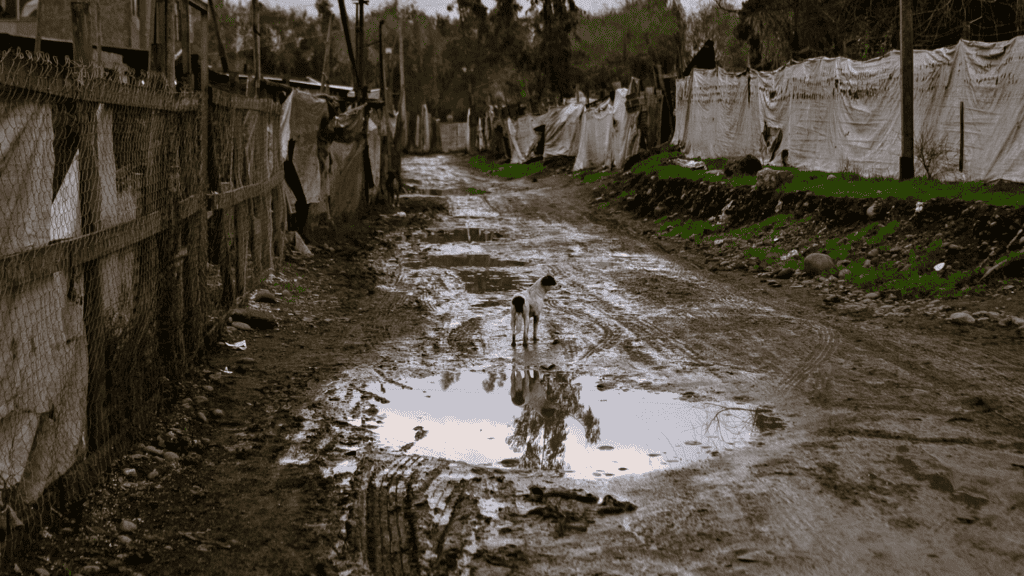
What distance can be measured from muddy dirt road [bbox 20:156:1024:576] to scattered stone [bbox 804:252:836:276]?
46.6 inches

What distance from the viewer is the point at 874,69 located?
14.9 metres

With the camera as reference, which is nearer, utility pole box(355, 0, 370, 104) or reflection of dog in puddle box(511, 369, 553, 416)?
reflection of dog in puddle box(511, 369, 553, 416)

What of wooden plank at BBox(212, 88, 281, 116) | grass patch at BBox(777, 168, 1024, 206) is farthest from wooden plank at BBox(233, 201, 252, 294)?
grass patch at BBox(777, 168, 1024, 206)

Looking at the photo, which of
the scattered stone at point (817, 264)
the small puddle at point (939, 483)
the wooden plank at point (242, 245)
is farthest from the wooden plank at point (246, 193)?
the scattered stone at point (817, 264)

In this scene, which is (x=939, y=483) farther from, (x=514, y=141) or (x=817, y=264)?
(x=514, y=141)

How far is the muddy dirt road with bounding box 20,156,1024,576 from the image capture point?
3.78 meters

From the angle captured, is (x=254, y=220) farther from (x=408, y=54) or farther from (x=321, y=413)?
(x=408, y=54)

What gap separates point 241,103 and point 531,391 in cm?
443

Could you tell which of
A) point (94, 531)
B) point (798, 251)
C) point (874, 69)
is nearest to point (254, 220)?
point (94, 531)

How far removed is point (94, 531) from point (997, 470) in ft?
14.2

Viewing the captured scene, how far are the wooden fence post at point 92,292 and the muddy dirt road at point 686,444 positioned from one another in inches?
48.8

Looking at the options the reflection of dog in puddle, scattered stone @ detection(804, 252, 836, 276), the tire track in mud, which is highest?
scattered stone @ detection(804, 252, 836, 276)

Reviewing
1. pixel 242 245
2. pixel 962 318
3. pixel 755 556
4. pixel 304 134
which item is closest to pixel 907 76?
pixel 962 318

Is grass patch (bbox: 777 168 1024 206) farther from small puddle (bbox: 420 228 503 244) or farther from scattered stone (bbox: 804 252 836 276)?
small puddle (bbox: 420 228 503 244)
